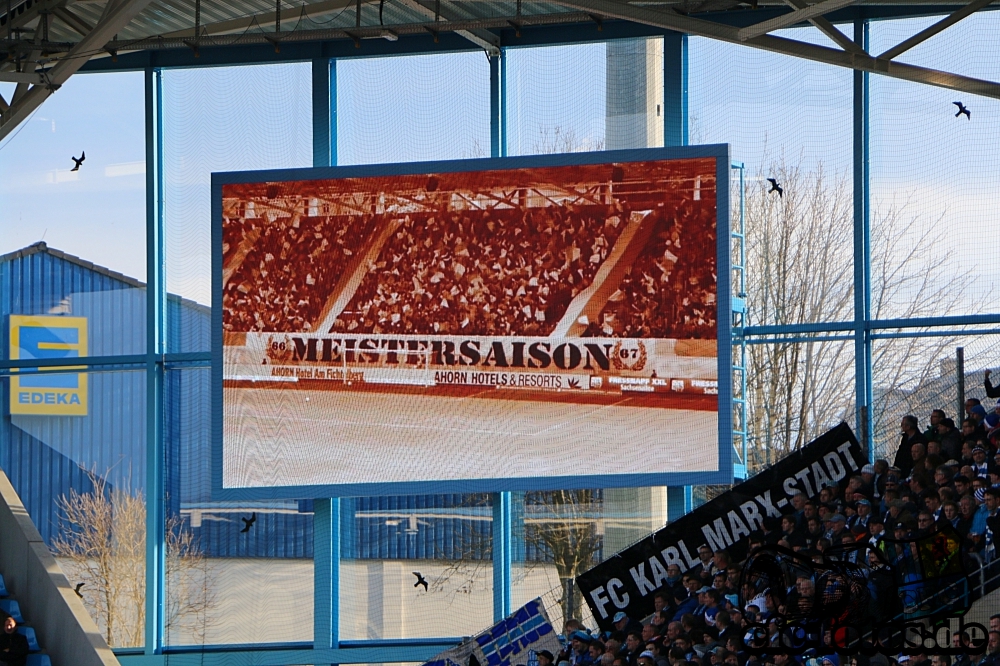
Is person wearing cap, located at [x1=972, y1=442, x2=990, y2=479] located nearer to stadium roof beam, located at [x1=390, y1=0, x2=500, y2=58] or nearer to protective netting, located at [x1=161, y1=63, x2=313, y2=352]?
stadium roof beam, located at [x1=390, y1=0, x2=500, y2=58]

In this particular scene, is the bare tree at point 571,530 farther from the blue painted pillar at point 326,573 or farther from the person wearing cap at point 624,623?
the blue painted pillar at point 326,573

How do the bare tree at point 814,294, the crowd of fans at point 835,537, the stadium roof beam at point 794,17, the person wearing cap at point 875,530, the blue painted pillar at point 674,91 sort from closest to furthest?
1. the stadium roof beam at point 794,17
2. the crowd of fans at point 835,537
3. the person wearing cap at point 875,530
4. the bare tree at point 814,294
5. the blue painted pillar at point 674,91

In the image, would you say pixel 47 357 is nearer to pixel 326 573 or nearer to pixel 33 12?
pixel 33 12

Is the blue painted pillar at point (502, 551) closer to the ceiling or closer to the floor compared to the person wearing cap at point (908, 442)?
closer to the floor

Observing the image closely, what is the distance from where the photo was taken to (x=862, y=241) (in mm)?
11781

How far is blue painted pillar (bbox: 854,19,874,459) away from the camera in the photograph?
11.8 metres

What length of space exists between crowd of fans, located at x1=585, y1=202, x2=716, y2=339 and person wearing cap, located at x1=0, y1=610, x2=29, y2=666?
5184mm

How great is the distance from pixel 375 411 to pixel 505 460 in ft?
4.00

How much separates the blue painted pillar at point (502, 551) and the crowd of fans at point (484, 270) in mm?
1548

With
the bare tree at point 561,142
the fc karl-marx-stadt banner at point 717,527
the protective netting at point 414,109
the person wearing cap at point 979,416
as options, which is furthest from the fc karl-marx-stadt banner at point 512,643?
the protective netting at point 414,109

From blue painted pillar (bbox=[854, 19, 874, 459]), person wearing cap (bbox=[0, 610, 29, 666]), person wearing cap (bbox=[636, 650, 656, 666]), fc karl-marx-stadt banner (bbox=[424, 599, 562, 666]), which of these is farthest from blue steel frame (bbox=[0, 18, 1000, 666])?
person wearing cap (bbox=[0, 610, 29, 666])

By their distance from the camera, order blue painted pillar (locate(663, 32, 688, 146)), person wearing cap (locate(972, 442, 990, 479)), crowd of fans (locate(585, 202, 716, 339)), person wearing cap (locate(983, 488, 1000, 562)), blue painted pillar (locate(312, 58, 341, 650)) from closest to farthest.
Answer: person wearing cap (locate(983, 488, 1000, 562)) → person wearing cap (locate(972, 442, 990, 479)) → crowd of fans (locate(585, 202, 716, 339)) → blue painted pillar (locate(663, 32, 688, 146)) → blue painted pillar (locate(312, 58, 341, 650))

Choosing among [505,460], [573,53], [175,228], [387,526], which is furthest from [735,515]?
[175,228]

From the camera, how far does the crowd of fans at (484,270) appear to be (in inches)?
465
